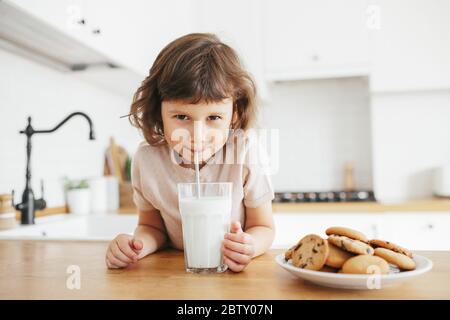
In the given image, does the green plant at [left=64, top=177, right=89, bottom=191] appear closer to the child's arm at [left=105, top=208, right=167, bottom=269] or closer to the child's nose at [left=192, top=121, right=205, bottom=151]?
the child's arm at [left=105, top=208, right=167, bottom=269]

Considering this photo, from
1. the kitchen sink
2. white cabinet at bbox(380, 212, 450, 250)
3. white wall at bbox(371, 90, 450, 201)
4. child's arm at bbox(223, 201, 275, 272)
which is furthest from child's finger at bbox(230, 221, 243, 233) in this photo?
white wall at bbox(371, 90, 450, 201)

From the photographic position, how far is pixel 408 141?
287 cm

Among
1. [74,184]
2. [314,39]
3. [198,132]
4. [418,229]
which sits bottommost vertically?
[418,229]

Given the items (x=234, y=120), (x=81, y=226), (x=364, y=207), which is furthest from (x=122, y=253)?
(x=364, y=207)

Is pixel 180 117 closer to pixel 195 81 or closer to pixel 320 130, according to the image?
pixel 195 81

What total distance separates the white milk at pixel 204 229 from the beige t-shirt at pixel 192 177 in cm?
29

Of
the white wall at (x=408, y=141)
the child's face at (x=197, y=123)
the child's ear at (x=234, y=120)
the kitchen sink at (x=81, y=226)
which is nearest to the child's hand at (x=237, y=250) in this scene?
the child's face at (x=197, y=123)

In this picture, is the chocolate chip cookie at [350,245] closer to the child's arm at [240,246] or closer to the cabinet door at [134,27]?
the child's arm at [240,246]

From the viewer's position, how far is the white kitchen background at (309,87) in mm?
1962

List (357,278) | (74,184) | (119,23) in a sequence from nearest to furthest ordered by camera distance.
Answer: (357,278)
(119,23)
(74,184)

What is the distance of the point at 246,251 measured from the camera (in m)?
0.74

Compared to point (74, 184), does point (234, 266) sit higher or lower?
lower

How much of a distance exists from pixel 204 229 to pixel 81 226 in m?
1.37
